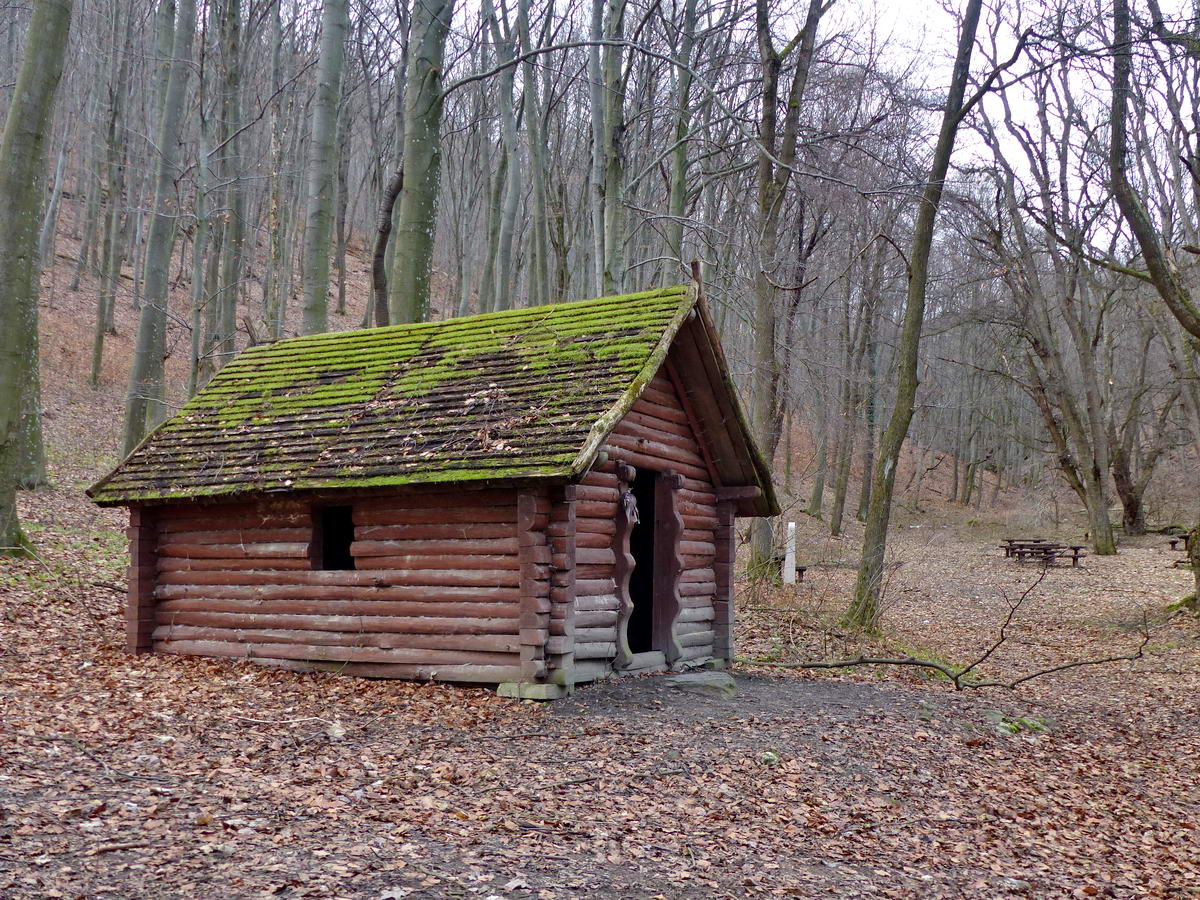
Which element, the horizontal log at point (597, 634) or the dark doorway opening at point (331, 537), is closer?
the horizontal log at point (597, 634)

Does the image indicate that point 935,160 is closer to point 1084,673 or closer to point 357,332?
point 1084,673

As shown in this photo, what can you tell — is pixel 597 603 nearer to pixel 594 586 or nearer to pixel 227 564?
pixel 594 586

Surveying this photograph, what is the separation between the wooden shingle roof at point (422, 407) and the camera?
32.8ft

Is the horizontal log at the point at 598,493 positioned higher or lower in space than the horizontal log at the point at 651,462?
lower

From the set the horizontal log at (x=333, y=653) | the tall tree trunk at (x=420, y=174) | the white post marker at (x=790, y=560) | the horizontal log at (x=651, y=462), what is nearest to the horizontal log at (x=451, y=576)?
the horizontal log at (x=333, y=653)

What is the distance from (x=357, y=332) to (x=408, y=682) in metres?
5.42

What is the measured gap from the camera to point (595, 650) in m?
10.7

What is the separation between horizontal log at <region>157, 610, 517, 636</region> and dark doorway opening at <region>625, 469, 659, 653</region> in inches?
131

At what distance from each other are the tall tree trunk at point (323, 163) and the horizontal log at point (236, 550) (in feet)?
16.7

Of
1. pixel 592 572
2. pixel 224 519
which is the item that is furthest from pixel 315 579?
pixel 592 572

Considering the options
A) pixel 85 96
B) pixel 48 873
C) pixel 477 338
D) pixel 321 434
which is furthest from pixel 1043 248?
pixel 85 96

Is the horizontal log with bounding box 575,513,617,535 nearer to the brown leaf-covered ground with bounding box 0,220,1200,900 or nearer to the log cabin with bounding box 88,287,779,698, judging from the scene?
the log cabin with bounding box 88,287,779,698

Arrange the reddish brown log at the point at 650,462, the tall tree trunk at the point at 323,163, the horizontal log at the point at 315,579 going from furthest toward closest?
the tall tree trunk at the point at 323,163 < the reddish brown log at the point at 650,462 < the horizontal log at the point at 315,579

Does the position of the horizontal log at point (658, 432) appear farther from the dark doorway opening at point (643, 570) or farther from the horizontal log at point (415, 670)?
the horizontal log at point (415, 670)
